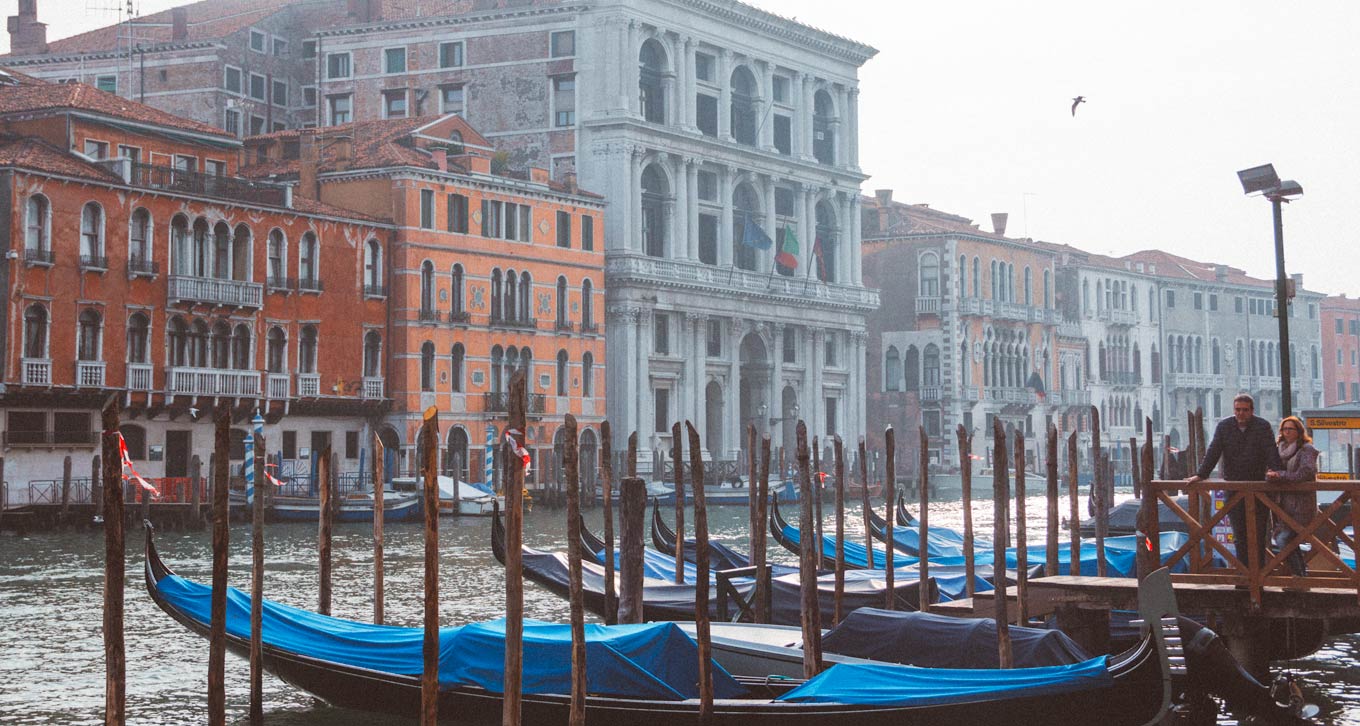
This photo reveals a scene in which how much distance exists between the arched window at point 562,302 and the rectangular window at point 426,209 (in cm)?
401

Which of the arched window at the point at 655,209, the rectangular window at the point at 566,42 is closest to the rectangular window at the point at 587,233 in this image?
the arched window at the point at 655,209

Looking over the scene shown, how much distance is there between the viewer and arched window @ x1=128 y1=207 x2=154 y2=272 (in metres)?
29.7

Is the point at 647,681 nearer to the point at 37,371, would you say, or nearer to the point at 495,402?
the point at 37,371

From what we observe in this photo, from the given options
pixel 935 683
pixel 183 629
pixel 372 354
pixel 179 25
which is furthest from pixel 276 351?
pixel 935 683

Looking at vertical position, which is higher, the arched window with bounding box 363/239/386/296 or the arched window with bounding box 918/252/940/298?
the arched window with bounding box 918/252/940/298

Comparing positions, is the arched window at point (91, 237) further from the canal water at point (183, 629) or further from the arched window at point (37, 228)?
the canal water at point (183, 629)

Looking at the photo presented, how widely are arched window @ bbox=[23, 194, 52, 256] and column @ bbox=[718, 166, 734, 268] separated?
61.0ft

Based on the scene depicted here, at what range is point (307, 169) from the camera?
34.9 meters

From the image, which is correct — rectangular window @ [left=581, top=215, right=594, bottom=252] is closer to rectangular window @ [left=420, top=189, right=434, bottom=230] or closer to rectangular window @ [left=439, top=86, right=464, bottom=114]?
rectangular window @ [left=420, top=189, right=434, bottom=230]

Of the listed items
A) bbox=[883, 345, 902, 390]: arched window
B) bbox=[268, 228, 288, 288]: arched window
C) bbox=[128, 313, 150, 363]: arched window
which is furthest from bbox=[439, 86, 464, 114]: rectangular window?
bbox=[883, 345, 902, 390]: arched window

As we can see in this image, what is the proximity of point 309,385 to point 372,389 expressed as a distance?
4.83ft

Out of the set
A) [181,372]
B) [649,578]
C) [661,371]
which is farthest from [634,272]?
[649,578]

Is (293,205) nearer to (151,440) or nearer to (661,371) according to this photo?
(151,440)

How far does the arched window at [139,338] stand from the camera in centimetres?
2976
